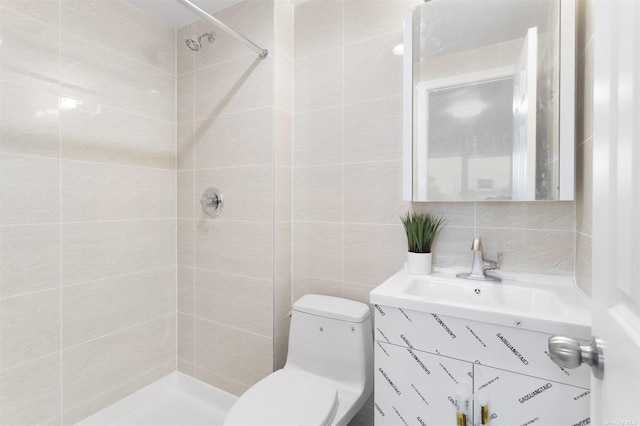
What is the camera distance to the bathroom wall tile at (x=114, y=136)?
57.6 inches

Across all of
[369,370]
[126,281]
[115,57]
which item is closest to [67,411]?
[126,281]

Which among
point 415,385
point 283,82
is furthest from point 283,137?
point 415,385

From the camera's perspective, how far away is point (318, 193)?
5.32 feet

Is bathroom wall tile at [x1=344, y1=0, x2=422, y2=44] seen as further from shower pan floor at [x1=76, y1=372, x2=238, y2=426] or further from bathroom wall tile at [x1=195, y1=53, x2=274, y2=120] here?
shower pan floor at [x1=76, y1=372, x2=238, y2=426]

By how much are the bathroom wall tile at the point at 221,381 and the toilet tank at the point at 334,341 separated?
1.51ft

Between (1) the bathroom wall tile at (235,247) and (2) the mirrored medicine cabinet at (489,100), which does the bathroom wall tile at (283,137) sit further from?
(2) the mirrored medicine cabinet at (489,100)

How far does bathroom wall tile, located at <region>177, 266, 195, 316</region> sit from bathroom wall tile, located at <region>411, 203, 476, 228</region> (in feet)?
4.56

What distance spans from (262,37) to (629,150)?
161 cm

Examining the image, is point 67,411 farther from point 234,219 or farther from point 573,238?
point 573,238

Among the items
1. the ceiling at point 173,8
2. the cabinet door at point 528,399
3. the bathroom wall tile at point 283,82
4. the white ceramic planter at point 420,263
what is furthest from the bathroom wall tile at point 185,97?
the cabinet door at point 528,399

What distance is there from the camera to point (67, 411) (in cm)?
146

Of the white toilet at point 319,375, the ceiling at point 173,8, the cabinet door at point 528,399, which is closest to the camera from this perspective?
the cabinet door at point 528,399

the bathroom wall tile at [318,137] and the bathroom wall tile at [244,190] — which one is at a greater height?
the bathroom wall tile at [318,137]

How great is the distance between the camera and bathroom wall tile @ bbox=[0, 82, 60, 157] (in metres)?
1.25
